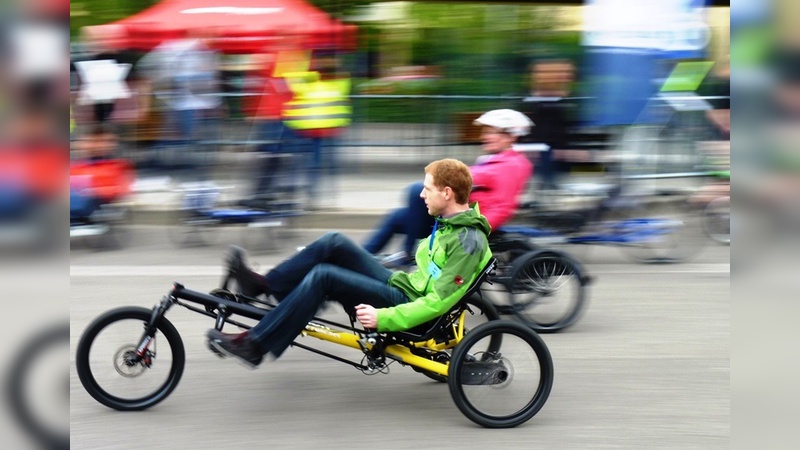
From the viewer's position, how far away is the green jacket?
465 cm

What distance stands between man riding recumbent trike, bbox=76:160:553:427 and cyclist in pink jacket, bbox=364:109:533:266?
1352 mm

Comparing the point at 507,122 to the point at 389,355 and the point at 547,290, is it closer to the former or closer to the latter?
the point at 547,290

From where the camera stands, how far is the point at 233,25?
425 inches

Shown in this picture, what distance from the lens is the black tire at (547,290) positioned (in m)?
6.24

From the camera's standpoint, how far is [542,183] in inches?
355

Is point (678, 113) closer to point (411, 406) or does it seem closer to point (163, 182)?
point (163, 182)

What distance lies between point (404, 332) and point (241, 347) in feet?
2.54

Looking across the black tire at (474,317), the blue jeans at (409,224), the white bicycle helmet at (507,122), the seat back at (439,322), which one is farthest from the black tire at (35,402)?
the white bicycle helmet at (507,122)

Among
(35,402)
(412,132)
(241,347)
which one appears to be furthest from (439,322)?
(412,132)

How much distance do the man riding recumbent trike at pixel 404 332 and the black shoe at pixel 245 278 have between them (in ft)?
0.51

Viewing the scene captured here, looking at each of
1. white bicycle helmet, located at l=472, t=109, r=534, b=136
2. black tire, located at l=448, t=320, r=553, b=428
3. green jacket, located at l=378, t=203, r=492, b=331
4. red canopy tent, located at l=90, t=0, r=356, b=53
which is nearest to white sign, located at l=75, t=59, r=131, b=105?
red canopy tent, located at l=90, t=0, r=356, b=53

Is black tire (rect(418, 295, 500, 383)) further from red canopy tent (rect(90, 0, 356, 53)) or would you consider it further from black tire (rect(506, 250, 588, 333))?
red canopy tent (rect(90, 0, 356, 53))

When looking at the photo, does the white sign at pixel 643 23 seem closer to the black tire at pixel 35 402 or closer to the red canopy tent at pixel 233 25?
the red canopy tent at pixel 233 25

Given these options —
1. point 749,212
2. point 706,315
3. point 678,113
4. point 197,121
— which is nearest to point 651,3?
point 678,113
